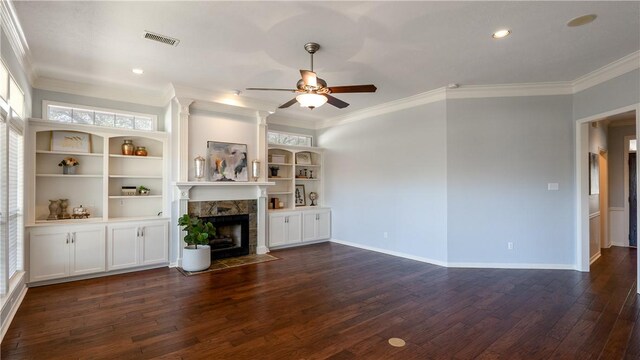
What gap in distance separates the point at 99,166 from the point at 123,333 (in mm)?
3055

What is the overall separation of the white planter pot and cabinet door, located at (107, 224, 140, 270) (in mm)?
709

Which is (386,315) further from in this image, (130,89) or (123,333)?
(130,89)

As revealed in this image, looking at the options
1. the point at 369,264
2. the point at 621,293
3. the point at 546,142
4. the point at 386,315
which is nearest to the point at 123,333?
the point at 386,315

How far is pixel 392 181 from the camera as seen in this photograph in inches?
231

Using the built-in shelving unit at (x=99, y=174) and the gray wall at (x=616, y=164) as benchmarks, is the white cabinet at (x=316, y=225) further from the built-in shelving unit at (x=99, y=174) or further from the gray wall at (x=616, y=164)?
the gray wall at (x=616, y=164)

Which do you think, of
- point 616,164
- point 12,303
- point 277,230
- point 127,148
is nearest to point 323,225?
point 277,230

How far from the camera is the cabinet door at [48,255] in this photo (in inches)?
157

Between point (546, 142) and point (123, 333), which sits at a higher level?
point (546, 142)

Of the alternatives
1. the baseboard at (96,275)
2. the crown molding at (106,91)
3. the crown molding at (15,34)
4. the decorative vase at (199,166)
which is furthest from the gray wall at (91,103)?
the baseboard at (96,275)

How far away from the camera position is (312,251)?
6.15 meters

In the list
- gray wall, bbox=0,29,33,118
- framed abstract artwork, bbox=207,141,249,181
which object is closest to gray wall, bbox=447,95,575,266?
framed abstract artwork, bbox=207,141,249,181

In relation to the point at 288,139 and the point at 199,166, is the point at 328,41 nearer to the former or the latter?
the point at 199,166

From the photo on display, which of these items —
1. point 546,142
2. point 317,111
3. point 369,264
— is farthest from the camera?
point 317,111

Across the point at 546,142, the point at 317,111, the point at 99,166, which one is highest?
the point at 317,111
